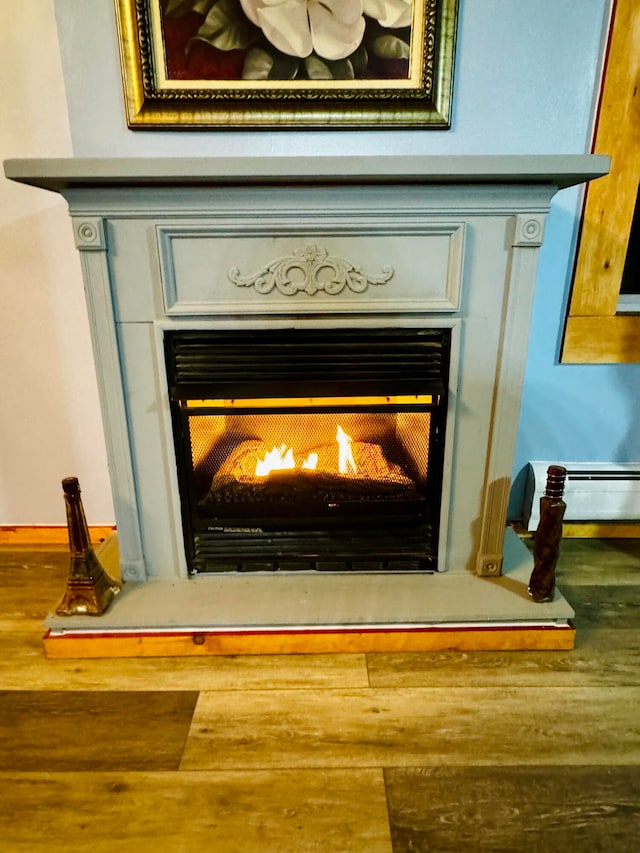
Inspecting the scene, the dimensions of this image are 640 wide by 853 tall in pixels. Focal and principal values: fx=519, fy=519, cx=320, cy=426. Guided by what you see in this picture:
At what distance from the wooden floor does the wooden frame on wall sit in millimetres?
961

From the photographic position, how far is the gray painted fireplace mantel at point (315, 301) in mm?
1228

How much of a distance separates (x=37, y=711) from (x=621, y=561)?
1919 mm

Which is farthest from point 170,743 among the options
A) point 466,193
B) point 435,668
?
point 466,193

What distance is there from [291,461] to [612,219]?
1.35m

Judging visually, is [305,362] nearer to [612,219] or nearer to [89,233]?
[89,233]

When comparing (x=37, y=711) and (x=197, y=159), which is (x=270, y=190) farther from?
(x=37, y=711)

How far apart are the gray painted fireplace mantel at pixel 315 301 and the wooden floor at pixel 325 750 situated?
148 millimetres

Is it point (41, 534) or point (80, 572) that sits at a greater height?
point (80, 572)

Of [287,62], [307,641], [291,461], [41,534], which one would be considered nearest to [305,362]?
[291,461]

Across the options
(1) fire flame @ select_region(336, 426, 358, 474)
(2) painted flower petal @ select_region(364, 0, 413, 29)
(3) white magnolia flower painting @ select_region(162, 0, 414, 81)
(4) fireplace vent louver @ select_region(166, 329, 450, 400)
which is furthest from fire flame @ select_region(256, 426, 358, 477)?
(2) painted flower petal @ select_region(364, 0, 413, 29)

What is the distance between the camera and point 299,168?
118 centimetres

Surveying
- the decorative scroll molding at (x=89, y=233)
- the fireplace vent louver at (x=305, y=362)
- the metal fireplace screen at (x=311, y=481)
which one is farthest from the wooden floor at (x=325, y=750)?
the decorative scroll molding at (x=89, y=233)

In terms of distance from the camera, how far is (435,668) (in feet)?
4.65

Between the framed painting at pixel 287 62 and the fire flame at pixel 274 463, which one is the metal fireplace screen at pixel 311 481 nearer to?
the fire flame at pixel 274 463
